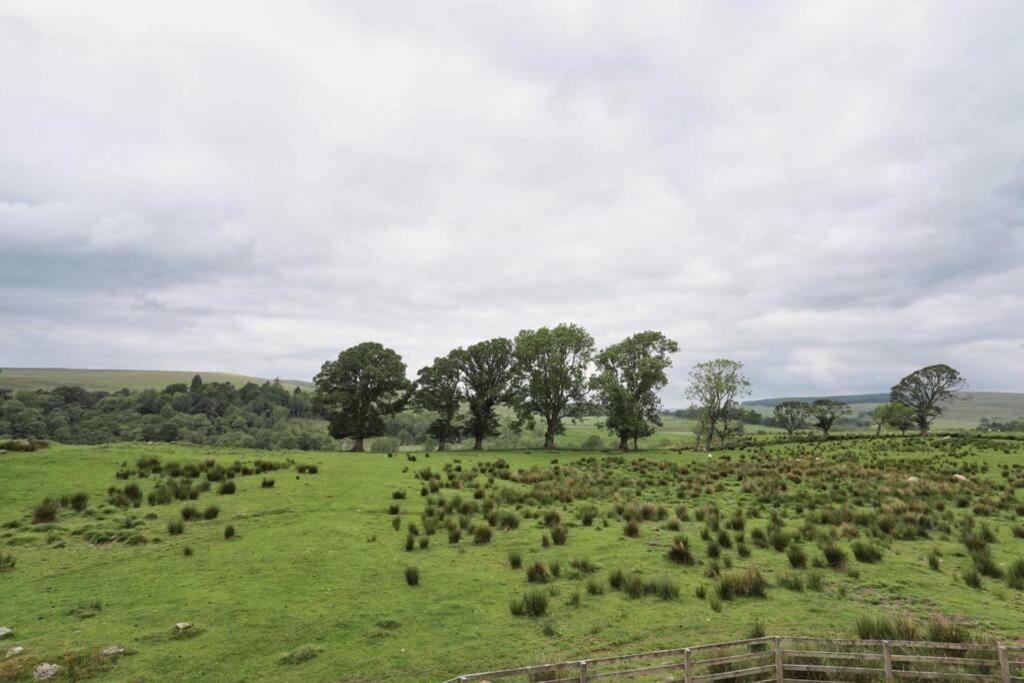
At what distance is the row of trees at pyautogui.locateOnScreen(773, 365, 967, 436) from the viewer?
75.8 m

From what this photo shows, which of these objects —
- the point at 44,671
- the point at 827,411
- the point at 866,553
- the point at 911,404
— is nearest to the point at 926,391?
the point at 911,404

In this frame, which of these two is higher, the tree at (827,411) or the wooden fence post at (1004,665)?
the tree at (827,411)

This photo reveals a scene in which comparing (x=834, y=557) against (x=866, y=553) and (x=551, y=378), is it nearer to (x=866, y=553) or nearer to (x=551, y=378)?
(x=866, y=553)

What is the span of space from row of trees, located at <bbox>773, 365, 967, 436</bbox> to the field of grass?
181 feet

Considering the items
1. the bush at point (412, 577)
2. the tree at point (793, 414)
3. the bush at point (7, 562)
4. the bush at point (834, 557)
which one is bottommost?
the bush at point (7, 562)

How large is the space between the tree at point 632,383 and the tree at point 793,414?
3840cm

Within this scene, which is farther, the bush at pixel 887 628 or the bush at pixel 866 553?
the bush at pixel 866 553

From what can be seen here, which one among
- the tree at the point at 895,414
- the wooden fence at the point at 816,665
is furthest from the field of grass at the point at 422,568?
the tree at the point at 895,414

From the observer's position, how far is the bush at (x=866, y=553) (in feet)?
47.0

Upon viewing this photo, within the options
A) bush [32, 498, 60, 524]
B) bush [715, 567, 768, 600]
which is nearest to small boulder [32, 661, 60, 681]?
bush [32, 498, 60, 524]

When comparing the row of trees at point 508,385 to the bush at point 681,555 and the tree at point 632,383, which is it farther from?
the bush at point 681,555

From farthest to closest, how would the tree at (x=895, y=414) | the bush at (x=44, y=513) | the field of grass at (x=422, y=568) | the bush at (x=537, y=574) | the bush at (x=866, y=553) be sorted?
1. the tree at (x=895, y=414)
2. the bush at (x=44, y=513)
3. the bush at (x=866, y=553)
4. the bush at (x=537, y=574)
5. the field of grass at (x=422, y=568)

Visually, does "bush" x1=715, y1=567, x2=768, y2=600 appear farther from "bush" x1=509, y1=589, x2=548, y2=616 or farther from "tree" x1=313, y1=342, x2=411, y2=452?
"tree" x1=313, y1=342, x2=411, y2=452

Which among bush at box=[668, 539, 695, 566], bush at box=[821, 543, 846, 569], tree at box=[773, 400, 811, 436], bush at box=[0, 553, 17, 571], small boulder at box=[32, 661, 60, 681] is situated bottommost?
bush at box=[0, 553, 17, 571]
